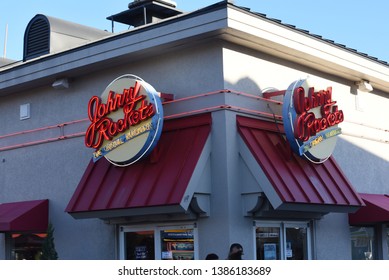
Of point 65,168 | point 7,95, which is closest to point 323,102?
point 65,168

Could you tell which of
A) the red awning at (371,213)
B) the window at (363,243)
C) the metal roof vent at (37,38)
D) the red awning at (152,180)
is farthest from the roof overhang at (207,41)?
the window at (363,243)

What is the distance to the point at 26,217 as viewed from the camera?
1535 centimetres

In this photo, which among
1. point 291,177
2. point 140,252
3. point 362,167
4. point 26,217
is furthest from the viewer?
point 362,167

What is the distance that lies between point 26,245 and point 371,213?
8230 mm

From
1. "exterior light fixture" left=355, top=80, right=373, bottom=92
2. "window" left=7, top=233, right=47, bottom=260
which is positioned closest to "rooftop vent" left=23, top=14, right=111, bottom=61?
"window" left=7, top=233, right=47, bottom=260

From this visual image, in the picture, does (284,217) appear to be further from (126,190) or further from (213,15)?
(213,15)

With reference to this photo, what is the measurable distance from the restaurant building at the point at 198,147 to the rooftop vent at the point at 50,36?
56 cm

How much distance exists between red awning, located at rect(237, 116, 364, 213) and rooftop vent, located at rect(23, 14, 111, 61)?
6.01 metres

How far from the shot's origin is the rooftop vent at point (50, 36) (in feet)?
56.4

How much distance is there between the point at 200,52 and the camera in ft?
44.4

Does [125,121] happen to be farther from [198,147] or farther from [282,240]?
[282,240]

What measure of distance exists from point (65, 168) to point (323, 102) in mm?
6156

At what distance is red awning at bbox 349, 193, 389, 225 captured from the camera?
48.8 feet

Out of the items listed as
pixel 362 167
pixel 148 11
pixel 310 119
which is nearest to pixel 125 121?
pixel 310 119
